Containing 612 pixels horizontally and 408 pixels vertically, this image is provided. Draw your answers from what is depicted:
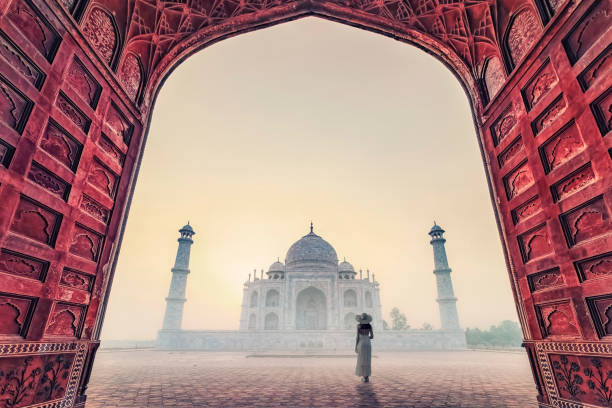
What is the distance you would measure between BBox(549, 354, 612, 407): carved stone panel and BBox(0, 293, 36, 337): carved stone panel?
5588 millimetres

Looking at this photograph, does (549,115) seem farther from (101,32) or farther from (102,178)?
(101,32)

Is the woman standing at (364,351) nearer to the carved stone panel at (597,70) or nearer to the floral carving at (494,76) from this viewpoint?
the floral carving at (494,76)

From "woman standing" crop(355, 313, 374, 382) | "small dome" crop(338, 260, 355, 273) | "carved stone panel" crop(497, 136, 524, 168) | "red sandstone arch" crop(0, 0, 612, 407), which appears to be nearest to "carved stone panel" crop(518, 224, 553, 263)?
"red sandstone arch" crop(0, 0, 612, 407)

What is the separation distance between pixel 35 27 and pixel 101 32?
1340mm

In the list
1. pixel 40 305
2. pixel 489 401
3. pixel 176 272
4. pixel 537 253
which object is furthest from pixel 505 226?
pixel 176 272

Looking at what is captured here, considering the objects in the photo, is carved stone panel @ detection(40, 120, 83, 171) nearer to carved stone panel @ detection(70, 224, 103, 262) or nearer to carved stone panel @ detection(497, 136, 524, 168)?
carved stone panel @ detection(70, 224, 103, 262)

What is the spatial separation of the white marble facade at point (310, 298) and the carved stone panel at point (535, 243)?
2560cm

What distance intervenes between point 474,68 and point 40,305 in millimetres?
7158

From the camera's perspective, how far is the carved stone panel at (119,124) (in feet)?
14.1

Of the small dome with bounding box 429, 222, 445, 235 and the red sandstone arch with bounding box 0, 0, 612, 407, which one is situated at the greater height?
the small dome with bounding box 429, 222, 445, 235

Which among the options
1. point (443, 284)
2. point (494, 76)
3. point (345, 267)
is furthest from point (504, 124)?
→ point (345, 267)

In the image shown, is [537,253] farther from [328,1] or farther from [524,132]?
[328,1]

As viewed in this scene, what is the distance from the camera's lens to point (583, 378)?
10.1 feet

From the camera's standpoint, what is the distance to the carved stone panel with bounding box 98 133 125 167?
4105 millimetres
